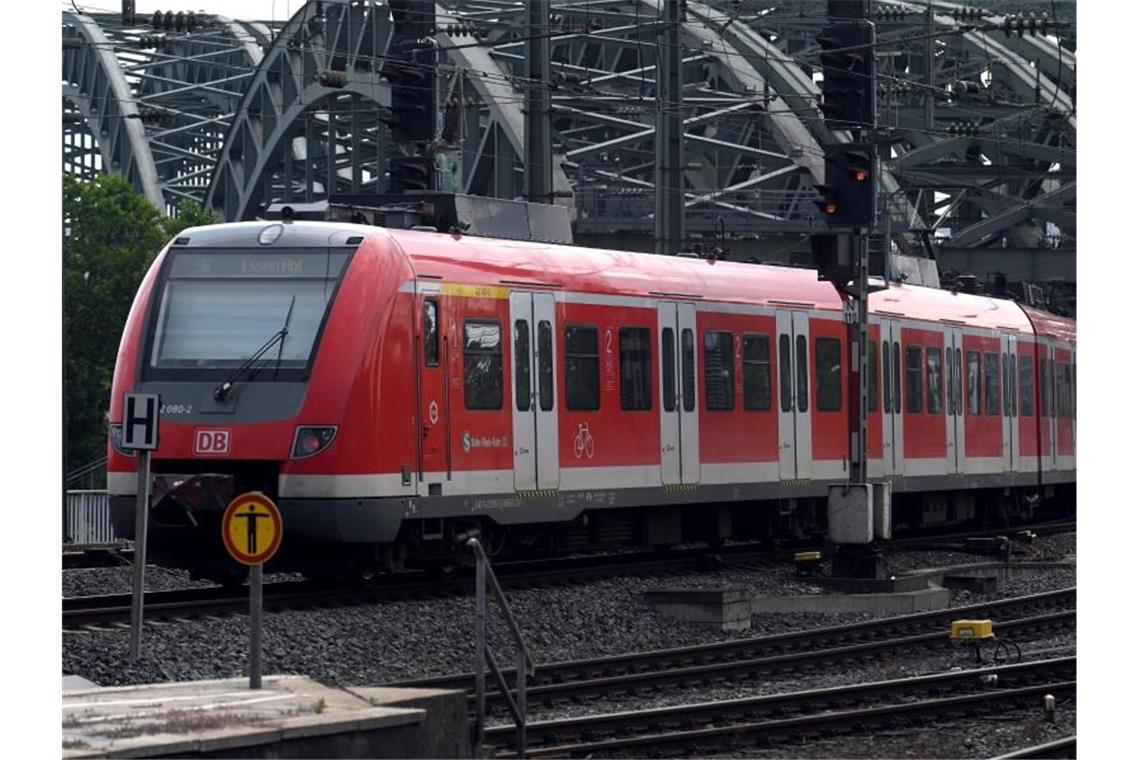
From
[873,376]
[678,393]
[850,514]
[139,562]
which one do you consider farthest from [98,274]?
[139,562]

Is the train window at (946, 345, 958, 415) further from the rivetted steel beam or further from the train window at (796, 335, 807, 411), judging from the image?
the rivetted steel beam

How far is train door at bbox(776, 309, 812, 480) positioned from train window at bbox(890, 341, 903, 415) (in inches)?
108

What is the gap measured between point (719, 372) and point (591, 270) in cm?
279

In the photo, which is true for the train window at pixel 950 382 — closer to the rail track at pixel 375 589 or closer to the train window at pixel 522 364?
the rail track at pixel 375 589

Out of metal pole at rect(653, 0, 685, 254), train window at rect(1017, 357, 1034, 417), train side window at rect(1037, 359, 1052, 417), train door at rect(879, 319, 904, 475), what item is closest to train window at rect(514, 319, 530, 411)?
train door at rect(879, 319, 904, 475)

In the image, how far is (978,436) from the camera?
3238 centimetres

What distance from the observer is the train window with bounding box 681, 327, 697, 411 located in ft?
78.2

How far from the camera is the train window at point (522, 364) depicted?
20969mm

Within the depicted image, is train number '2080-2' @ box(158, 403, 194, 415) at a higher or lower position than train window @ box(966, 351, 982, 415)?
lower

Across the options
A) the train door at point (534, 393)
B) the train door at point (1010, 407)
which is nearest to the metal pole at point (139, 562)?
the train door at point (534, 393)

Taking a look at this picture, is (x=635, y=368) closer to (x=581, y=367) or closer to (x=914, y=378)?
(x=581, y=367)

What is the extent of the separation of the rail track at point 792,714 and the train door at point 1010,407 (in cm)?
1702

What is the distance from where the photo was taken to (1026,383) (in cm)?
3506

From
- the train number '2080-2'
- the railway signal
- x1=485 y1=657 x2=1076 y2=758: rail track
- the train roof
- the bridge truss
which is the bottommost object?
x1=485 y1=657 x2=1076 y2=758: rail track
